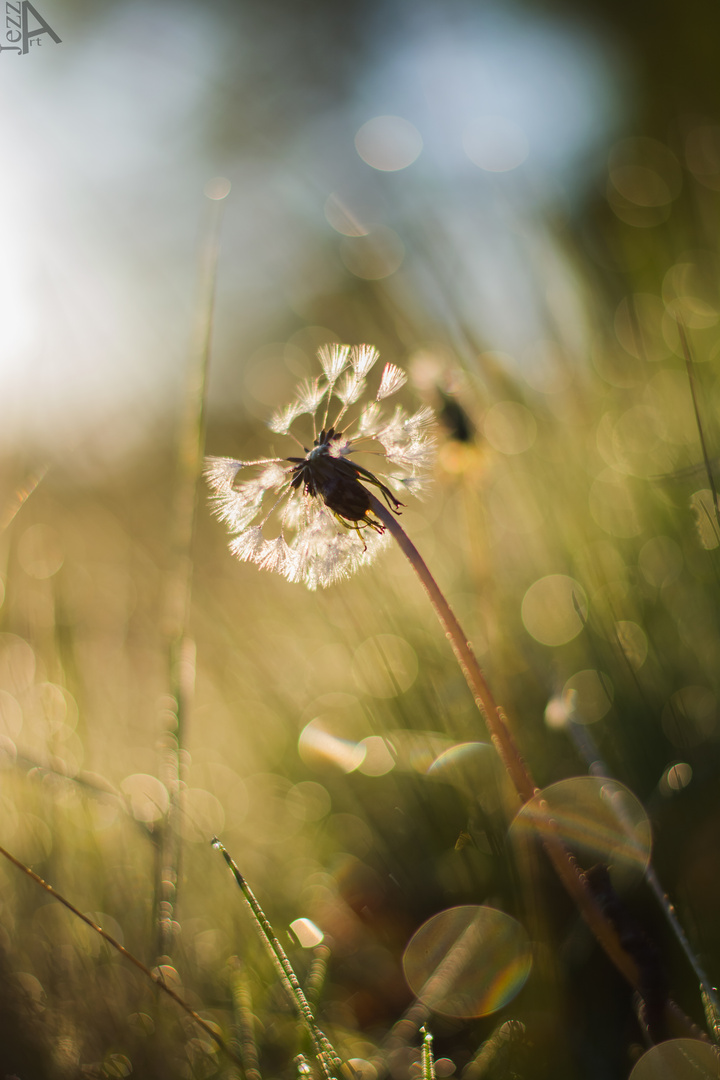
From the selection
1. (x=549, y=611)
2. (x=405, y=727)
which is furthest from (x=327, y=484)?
(x=549, y=611)

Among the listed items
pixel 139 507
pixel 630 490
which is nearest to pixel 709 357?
pixel 630 490

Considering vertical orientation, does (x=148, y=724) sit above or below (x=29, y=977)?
above

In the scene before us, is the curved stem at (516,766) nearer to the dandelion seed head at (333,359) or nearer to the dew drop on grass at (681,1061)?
the dew drop on grass at (681,1061)

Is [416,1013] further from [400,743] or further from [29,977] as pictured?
[29,977]

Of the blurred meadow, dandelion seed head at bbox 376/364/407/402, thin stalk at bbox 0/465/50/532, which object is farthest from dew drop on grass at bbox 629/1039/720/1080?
thin stalk at bbox 0/465/50/532

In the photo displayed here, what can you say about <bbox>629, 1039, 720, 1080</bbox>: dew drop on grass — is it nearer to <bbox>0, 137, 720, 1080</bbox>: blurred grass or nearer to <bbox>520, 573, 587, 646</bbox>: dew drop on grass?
<bbox>0, 137, 720, 1080</bbox>: blurred grass

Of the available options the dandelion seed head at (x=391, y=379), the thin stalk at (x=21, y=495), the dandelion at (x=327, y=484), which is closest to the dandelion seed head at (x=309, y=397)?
the dandelion at (x=327, y=484)
